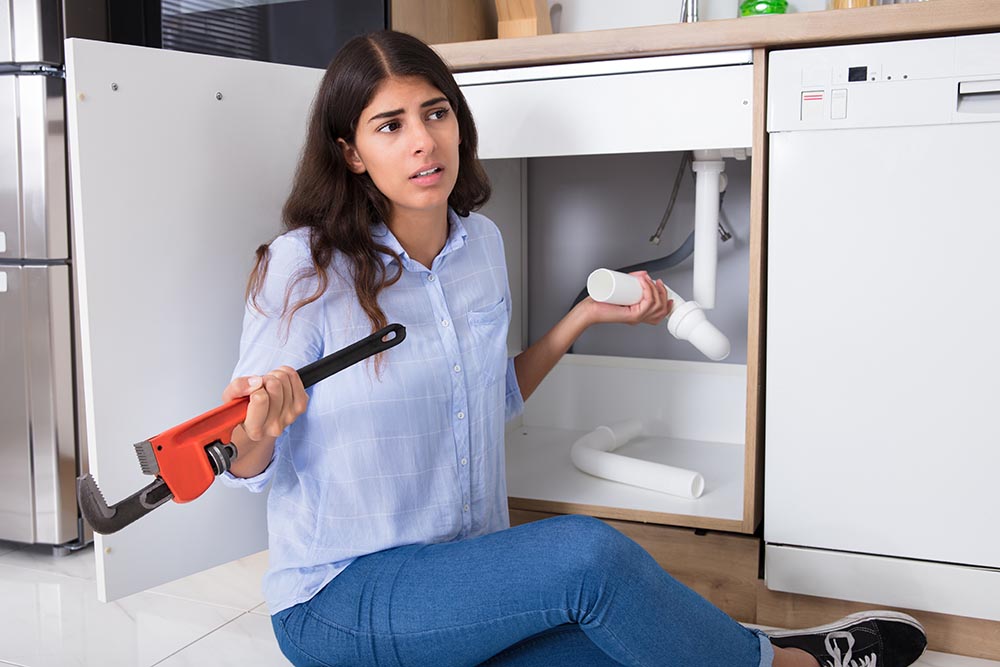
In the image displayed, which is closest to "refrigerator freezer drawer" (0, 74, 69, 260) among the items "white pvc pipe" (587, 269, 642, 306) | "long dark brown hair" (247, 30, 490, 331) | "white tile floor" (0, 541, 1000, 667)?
"white tile floor" (0, 541, 1000, 667)

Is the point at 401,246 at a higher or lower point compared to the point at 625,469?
higher

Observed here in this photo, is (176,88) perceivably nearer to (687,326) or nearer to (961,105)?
(687,326)

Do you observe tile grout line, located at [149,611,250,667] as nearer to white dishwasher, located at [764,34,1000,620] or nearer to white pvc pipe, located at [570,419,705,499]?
white pvc pipe, located at [570,419,705,499]

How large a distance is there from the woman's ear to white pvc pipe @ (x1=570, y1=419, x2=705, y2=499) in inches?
27.7

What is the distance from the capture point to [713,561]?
4.58 ft

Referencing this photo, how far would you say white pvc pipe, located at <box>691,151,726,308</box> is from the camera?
4.80 feet

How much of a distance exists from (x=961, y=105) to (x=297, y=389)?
88cm

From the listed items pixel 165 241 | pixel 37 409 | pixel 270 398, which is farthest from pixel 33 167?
pixel 270 398

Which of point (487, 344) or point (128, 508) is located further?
point (487, 344)

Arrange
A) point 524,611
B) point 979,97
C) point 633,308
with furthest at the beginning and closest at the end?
point 633,308 < point 979,97 < point 524,611

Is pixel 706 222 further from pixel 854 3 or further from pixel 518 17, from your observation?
pixel 518 17

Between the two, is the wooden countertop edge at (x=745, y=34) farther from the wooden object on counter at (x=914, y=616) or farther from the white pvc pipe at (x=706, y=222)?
the wooden object on counter at (x=914, y=616)

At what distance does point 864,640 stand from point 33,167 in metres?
1.48

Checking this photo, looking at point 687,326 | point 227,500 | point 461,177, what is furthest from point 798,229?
point 227,500
